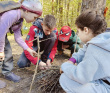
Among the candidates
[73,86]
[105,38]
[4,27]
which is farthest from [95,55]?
[4,27]

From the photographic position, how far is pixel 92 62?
101 centimetres

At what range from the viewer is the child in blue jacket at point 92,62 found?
1019mm

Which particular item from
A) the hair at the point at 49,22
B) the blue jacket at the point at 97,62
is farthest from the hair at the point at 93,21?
the hair at the point at 49,22

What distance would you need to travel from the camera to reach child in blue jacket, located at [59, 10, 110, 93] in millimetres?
1019

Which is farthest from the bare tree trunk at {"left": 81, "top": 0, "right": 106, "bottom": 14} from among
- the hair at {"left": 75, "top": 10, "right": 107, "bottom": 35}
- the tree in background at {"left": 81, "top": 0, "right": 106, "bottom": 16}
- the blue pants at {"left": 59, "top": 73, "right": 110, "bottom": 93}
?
the blue pants at {"left": 59, "top": 73, "right": 110, "bottom": 93}

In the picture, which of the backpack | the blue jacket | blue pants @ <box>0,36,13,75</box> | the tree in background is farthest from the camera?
the tree in background

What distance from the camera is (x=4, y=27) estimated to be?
1474 millimetres

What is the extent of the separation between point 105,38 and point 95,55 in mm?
180

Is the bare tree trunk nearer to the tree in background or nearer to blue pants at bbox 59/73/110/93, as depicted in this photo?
the tree in background

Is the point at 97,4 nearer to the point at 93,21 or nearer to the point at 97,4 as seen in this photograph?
the point at 97,4

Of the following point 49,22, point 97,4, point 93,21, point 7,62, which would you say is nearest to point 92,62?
point 93,21

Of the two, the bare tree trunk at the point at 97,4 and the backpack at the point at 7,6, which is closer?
the backpack at the point at 7,6

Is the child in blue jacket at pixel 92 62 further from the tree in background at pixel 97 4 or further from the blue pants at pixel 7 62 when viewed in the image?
the tree in background at pixel 97 4

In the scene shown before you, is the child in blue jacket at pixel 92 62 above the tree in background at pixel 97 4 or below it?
below
